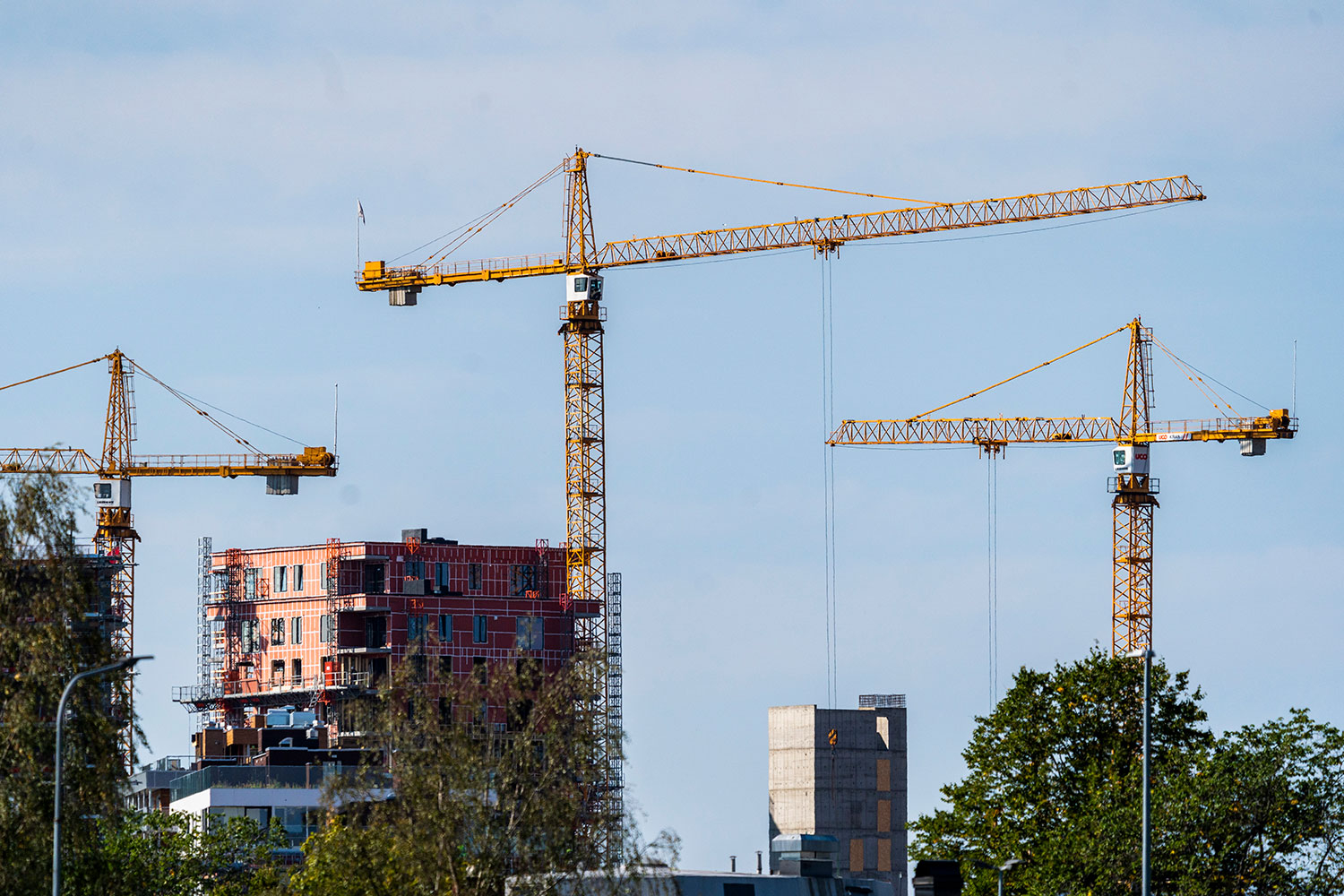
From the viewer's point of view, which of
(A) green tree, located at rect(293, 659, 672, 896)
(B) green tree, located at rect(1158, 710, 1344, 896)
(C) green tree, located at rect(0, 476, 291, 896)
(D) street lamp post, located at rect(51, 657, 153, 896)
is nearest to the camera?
(D) street lamp post, located at rect(51, 657, 153, 896)

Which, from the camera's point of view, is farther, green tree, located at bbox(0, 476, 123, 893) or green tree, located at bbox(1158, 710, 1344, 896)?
green tree, located at bbox(1158, 710, 1344, 896)

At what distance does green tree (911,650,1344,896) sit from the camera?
98.4 m

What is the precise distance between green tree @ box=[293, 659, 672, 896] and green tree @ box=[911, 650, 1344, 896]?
4026cm

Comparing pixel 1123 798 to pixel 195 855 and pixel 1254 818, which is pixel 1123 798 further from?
pixel 195 855

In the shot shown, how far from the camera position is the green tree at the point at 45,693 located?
66.2 metres

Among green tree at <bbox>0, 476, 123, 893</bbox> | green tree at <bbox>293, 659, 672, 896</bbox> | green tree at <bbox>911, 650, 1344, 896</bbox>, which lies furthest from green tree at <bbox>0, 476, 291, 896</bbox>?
green tree at <bbox>911, 650, 1344, 896</bbox>

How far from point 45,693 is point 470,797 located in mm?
13002

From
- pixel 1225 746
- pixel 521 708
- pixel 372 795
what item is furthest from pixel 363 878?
pixel 1225 746

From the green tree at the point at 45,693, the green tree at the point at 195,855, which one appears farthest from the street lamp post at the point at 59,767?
the green tree at the point at 195,855

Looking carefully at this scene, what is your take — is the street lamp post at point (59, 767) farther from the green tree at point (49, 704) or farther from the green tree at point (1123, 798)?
the green tree at point (1123, 798)

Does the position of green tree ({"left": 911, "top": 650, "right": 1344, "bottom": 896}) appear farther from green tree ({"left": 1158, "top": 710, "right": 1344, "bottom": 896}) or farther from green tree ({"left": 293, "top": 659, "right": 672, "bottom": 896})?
green tree ({"left": 293, "top": 659, "right": 672, "bottom": 896})

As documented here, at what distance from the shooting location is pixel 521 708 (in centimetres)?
6700

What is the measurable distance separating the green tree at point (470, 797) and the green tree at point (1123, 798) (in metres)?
40.3

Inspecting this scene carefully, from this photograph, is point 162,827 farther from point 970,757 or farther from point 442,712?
point 442,712
